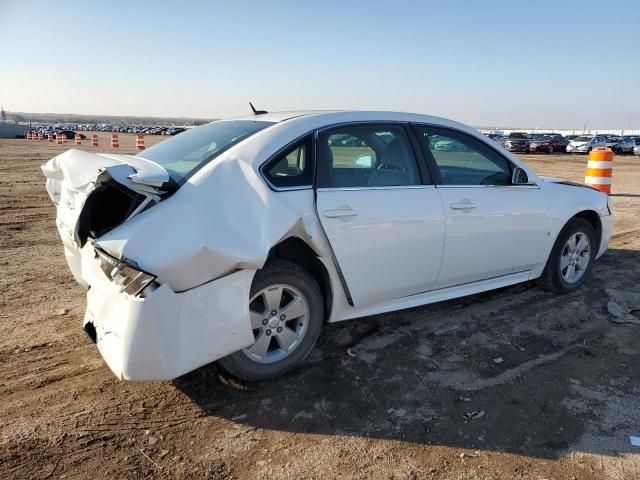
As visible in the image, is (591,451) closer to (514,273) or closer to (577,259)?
(514,273)

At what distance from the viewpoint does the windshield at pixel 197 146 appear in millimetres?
3311

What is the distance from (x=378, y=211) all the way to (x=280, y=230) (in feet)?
2.80

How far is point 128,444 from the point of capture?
2.79 m

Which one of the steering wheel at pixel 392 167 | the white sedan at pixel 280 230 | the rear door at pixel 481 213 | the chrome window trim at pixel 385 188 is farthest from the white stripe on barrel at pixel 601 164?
the steering wheel at pixel 392 167

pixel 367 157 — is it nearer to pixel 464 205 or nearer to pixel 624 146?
pixel 464 205

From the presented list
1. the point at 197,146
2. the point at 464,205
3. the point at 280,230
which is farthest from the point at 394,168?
the point at 197,146

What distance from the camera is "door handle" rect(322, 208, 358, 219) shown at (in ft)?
11.1

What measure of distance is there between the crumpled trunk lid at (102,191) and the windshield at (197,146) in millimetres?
150

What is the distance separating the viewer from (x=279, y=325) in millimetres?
3361

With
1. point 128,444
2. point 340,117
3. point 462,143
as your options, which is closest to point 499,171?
point 462,143

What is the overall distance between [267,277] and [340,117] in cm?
136

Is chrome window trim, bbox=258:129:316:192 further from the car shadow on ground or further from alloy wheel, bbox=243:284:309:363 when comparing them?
the car shadow on ground

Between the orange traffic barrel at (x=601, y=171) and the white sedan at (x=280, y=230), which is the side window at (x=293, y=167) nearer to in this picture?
the white sedan at (x=280, y=230)

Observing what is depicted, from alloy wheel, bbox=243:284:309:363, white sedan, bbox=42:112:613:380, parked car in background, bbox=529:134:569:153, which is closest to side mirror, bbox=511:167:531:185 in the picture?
white sedan, bbox=42:112:613:380
